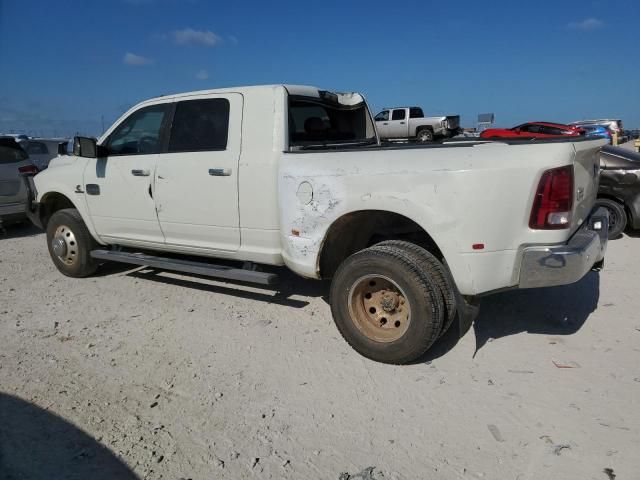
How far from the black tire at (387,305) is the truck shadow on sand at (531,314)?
324 millimetres

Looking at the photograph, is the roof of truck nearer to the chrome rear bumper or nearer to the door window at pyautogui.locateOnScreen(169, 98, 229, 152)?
the door window at pyautogui.locateOnScreen(169, 98, 229, 152)

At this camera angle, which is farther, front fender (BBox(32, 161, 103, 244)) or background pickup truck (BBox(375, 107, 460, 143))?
background pickup truck (BBox(375, 107, 460, 143))

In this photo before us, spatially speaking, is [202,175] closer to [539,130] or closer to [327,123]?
[327,123]

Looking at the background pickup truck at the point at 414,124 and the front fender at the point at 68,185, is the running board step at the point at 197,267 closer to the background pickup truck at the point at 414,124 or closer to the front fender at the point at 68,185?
the front fender at the point at 68,185

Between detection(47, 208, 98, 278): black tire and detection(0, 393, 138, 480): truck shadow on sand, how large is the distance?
2.79 m

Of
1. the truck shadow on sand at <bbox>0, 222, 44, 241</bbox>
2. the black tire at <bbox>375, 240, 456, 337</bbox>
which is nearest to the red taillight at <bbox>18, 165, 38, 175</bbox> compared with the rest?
the truck shadow on sand at <bbox>0, 222, 44, 241</bbox>

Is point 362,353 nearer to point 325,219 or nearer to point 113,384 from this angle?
point 325,219

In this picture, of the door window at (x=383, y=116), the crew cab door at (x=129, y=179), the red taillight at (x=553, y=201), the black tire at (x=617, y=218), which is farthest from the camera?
the door window at (x=383, y=116)

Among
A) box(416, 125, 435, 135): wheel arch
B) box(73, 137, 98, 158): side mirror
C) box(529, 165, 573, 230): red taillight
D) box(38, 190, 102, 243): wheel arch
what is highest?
box(416, 125, 435, 135): wheel arch

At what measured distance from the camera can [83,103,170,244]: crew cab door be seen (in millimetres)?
4703

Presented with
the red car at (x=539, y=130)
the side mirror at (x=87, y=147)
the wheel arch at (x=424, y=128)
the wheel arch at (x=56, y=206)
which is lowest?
the wheel arch at (x=56, y=206)

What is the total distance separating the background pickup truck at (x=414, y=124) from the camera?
2547 centimetres

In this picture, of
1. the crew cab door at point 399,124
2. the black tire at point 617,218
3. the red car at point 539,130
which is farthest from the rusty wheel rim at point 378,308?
the crew cab door at point 399,124

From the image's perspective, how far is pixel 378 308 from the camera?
3557 millimetres
